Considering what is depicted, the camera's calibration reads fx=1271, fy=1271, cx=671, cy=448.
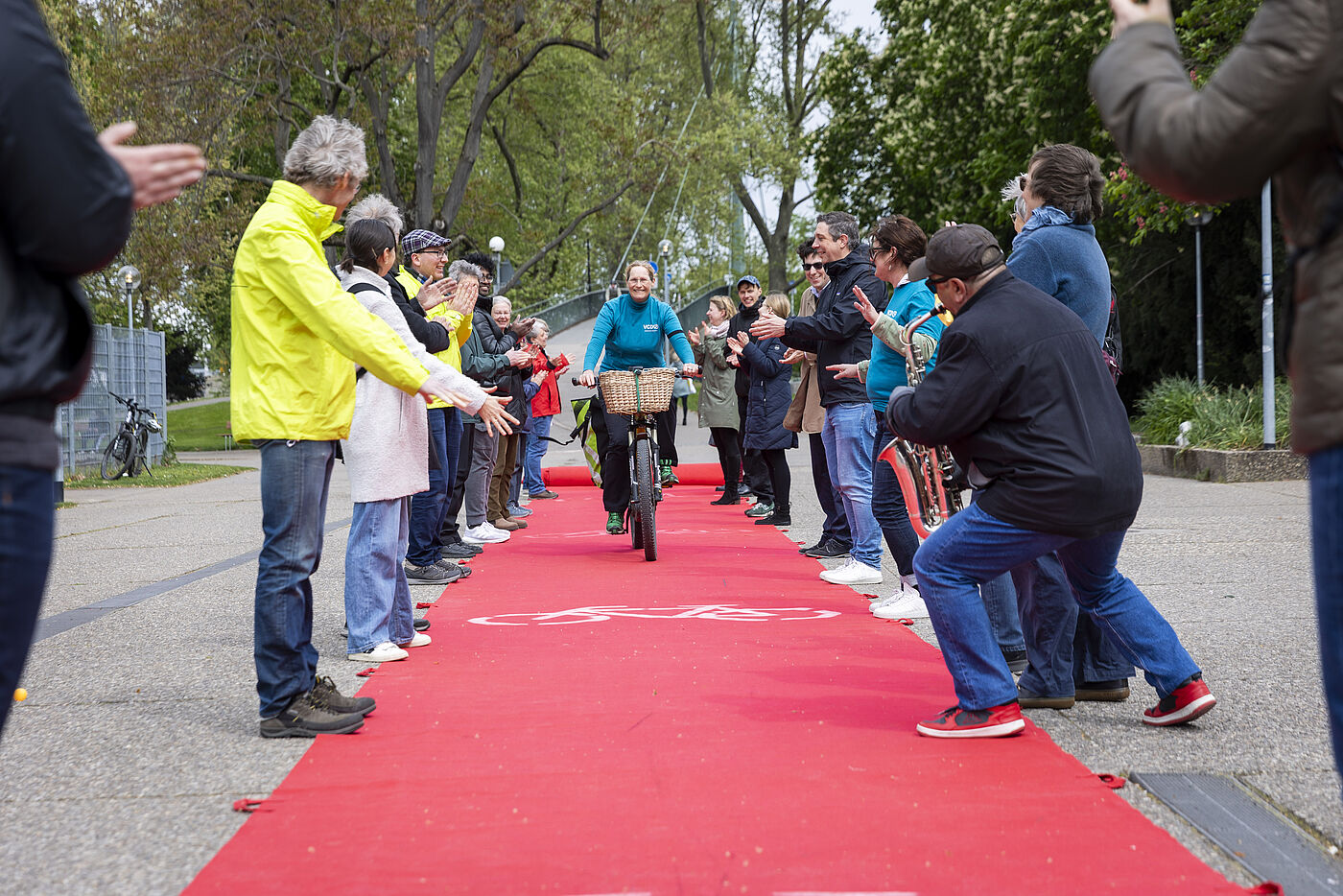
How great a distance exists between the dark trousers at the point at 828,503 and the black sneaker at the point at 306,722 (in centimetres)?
Answer: 511

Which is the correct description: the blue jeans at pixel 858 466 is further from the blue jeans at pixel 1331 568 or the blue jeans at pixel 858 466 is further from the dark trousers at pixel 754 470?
the blue jeans at pixel 1331 568

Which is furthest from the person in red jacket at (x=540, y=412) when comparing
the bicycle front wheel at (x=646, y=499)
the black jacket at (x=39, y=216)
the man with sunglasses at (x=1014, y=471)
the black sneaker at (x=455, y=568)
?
the black jacket at (x=39, y=216)

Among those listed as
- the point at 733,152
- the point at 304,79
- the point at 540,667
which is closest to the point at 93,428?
the point at 304,79

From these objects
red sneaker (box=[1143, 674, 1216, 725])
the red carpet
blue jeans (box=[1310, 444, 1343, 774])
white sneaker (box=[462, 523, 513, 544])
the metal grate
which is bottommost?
the metal grate

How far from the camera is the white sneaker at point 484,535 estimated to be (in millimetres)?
10484

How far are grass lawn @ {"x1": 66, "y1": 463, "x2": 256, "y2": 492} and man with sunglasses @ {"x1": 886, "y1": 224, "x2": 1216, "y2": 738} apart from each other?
651 inches

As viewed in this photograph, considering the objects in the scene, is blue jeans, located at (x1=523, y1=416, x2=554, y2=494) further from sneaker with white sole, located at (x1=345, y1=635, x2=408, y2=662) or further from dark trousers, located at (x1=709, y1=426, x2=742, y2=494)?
sneaker with white sole, located at (x1=345, y1=635, x2=408, y2=662)

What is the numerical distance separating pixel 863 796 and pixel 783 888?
30.4 inches

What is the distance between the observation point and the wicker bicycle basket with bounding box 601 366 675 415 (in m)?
9.20

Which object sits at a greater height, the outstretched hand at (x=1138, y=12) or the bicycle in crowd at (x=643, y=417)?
the outstretched hand at (x=1138, y=12)

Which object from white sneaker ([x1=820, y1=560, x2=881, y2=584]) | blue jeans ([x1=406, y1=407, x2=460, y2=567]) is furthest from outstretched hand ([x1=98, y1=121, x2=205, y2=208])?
white sneaker ([x1=820, y1=560, x2=881, y2=584])

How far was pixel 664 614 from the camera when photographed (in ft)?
22.8

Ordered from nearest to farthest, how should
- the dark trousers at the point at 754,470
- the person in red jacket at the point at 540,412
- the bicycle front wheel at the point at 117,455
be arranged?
the dark trousers at the point at 754,470
the person in red jacket at the point at 540,412
the bicycle front wheel at the point at 117,455

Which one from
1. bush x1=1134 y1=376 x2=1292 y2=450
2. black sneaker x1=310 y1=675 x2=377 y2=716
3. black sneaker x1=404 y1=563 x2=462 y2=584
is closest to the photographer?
black sneaker x1=310 y1=675 x2=377 y2=716
